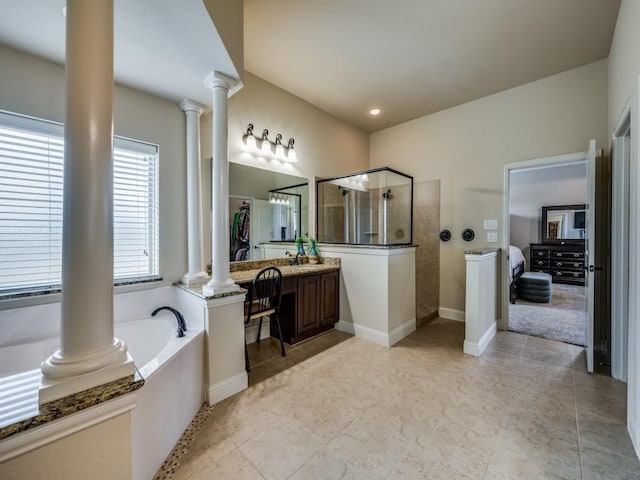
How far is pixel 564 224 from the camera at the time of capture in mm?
6195

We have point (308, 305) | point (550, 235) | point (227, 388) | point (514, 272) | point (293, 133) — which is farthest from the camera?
point (550, 235)

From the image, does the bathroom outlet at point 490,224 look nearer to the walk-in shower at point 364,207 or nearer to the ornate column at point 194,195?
the walk-in shower at point 364,207

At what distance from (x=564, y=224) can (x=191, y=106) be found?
25.7 feet

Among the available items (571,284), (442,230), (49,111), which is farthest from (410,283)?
(571,284)

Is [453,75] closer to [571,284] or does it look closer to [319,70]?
[319,70]

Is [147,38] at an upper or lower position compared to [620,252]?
upper

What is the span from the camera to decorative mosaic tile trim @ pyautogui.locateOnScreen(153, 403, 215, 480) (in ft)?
4.45

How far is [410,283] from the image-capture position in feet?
10.6

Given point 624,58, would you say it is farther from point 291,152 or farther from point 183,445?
point 183,445

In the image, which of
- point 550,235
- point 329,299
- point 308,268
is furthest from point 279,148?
point 550,235

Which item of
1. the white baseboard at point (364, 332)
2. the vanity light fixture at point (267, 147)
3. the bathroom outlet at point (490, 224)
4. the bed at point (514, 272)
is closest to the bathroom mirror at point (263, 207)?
the vanity light fixture at point (267, 147)

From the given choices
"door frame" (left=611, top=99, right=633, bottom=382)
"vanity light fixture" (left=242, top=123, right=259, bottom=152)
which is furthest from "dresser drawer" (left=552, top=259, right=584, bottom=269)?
"vanity light fixture" (left=242, top=123, right=259, bottom=152)

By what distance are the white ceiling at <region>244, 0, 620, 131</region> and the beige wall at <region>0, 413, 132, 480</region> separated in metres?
2.75

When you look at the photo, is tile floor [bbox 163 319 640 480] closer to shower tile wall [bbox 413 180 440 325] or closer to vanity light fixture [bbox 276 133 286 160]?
shower tile wall [bbox 413 180 440 325]
